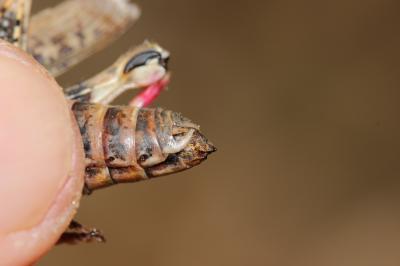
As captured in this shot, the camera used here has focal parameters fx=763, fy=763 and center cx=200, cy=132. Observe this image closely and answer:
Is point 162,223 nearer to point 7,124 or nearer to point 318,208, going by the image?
point 318,208

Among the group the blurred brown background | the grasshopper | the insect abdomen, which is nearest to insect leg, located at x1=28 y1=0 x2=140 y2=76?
the grasshopper

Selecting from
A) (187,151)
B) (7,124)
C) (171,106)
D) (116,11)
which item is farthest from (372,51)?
(7,124)

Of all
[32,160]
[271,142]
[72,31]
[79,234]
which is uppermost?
[72,31]

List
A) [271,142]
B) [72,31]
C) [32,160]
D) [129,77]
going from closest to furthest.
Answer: [32,160] → [129,77] → [72,31] → [271,142]

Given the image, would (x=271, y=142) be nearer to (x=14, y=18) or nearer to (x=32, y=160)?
(x=14, y=18)

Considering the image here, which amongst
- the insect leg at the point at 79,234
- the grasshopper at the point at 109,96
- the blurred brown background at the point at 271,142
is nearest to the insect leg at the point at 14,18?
the grasshopper at the point at 109,96

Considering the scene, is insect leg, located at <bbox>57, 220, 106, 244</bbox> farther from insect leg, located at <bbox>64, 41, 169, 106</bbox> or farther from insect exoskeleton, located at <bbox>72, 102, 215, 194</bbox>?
insect leg, located at <bbox>64, 41, 169, 106</bbox>

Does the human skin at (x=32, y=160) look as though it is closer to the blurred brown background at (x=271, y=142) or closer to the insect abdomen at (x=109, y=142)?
the insect abdomen at (x=109, y=142)

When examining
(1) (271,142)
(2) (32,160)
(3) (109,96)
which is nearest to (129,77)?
(3) (109,96)
